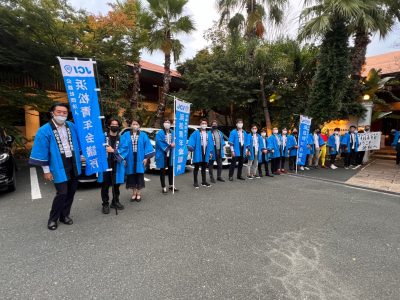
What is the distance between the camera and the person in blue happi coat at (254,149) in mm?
7680

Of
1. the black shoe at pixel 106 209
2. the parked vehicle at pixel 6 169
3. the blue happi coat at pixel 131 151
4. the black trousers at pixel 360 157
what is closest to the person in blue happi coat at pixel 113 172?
the black shoe at pixel 106 209

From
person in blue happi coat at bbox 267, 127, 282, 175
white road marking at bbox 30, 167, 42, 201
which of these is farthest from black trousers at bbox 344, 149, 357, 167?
white road marking at bbox 30, 167, 42, 201

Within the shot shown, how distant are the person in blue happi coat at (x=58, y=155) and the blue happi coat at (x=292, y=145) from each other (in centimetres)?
723

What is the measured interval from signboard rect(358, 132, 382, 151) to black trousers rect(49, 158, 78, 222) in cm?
1082

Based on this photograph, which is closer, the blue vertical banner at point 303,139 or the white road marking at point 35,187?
the white road marking at point 35,187

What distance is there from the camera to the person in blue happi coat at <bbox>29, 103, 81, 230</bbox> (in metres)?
3.61

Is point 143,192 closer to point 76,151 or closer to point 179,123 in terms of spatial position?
point 179,123

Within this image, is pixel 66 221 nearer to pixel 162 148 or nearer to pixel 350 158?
pixel 162 148

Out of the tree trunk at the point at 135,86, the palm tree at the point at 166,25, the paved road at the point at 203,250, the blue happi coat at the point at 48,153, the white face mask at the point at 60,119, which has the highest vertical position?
the palm tree at the point at 166,25

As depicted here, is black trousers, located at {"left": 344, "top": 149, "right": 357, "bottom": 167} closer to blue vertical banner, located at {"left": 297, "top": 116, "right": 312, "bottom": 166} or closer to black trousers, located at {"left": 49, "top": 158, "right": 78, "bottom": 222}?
blue vertical banner, located at {"left": 297, "top": 116, "right": 312, "bottom": 166}

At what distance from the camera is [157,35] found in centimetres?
1226

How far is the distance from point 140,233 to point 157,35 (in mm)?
11059

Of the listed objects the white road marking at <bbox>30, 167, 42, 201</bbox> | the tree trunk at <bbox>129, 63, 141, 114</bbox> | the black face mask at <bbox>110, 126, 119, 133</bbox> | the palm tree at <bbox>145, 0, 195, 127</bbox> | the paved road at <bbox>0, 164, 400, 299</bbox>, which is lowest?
the paved road at <bbox>0, 164, 400, 299</bbox>

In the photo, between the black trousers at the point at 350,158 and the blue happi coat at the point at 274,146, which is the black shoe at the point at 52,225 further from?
the black trousers at the point at 350,158
